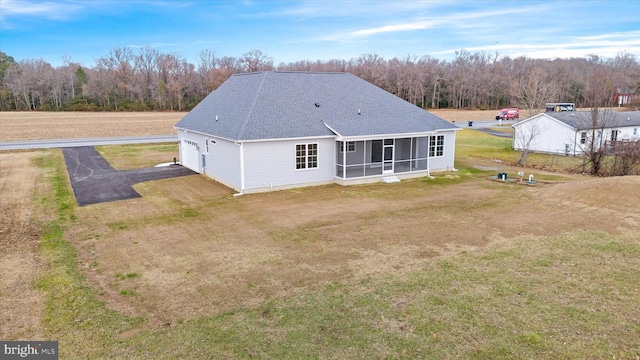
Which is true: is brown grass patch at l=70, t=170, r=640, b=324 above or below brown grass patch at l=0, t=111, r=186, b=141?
below

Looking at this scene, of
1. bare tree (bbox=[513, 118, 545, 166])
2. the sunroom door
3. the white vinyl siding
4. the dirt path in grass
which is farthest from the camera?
bare tree (bbox=[513, 118, 545, 166])

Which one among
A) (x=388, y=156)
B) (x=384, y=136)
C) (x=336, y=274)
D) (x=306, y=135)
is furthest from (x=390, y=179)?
(x=336, y=274)

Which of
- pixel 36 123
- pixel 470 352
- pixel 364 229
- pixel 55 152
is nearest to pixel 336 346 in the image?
pixel 470 352

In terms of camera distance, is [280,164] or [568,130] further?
[568,130]

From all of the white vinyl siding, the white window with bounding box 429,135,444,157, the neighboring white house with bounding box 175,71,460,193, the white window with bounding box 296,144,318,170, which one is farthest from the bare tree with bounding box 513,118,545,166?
the white window with bounding box 296,144,318,170

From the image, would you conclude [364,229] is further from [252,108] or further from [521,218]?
[252,108]

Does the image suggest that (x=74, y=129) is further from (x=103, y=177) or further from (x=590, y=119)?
(x=590, y=119)

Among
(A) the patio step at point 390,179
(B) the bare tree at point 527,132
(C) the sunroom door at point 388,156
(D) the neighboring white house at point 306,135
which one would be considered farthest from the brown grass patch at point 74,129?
(B) the bare tree at point 527,132

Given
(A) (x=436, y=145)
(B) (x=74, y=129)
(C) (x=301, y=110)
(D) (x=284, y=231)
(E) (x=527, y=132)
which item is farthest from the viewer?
(B) (x=74, y=129)

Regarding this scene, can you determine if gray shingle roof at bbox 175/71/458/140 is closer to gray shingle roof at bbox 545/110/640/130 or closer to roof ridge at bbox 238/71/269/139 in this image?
roof ridge at bbox 238/71/269/139
